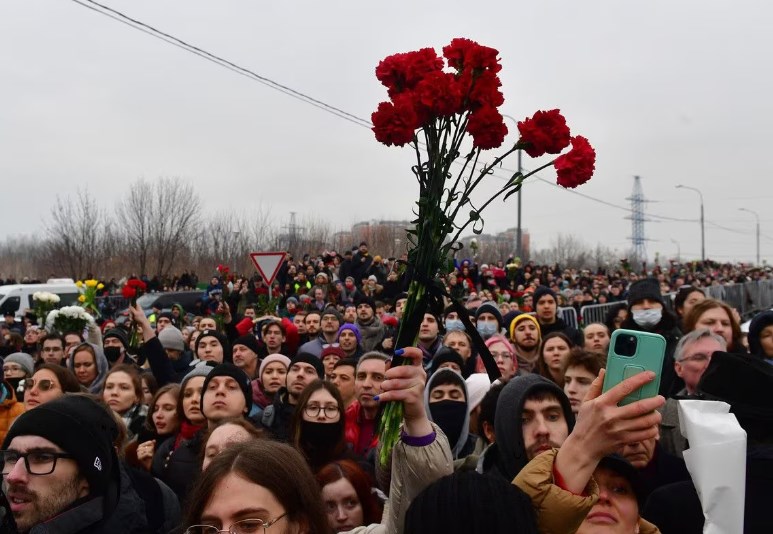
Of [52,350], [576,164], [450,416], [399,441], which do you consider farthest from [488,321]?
[399,441]

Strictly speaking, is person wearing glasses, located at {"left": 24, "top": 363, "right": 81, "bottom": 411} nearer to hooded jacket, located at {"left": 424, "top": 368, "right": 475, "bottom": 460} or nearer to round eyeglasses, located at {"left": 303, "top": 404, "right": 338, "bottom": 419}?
round eyeglasses, located at {"left": 303, "top": 404, "right": 338, "bottom": 419}

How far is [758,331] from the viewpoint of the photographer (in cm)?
550

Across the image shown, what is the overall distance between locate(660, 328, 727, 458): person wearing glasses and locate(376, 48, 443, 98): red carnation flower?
241 cm

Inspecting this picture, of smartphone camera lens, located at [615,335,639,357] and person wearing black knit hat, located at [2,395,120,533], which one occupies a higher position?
smartphone camera lens, located at [615,335,639,357]

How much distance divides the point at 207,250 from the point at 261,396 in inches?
1347

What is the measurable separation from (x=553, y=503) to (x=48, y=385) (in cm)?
477

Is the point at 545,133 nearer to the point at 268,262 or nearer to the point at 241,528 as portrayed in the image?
the point at 241,528

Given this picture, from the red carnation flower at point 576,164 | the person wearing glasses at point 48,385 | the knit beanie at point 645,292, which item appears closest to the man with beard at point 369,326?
the knit beanie at point 645,292

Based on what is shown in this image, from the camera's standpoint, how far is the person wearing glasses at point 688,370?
163 inches

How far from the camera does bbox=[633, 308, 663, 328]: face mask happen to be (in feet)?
22.0

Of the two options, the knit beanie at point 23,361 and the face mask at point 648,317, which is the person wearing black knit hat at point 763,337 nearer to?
the face mask at point 648,317

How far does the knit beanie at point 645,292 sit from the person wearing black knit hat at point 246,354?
381cm

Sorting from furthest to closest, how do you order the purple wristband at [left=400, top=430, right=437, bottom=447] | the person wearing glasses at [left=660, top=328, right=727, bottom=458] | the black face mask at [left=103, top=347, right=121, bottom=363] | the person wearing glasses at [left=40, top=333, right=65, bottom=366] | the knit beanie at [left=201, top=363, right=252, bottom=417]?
the black face mask at [left=103, top=347, right=121, bottom=363] < the person wearing glasses at [left=40, top=333, right=65, bottom=366] < the knit beanie at [left=201, top=363, right=252, bottom=417] < the person wearing glasses at [left=660, top=328, right=727, bottom=458] < the purple wristband at [left=400, top=430, right=437, bottom=447]

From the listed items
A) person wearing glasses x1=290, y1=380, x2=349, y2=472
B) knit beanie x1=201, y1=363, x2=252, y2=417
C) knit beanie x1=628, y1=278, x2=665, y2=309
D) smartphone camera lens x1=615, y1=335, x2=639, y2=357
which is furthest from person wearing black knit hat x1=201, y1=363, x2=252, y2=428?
knit beanie x1=628, y1=278, x2=665, y2=309
